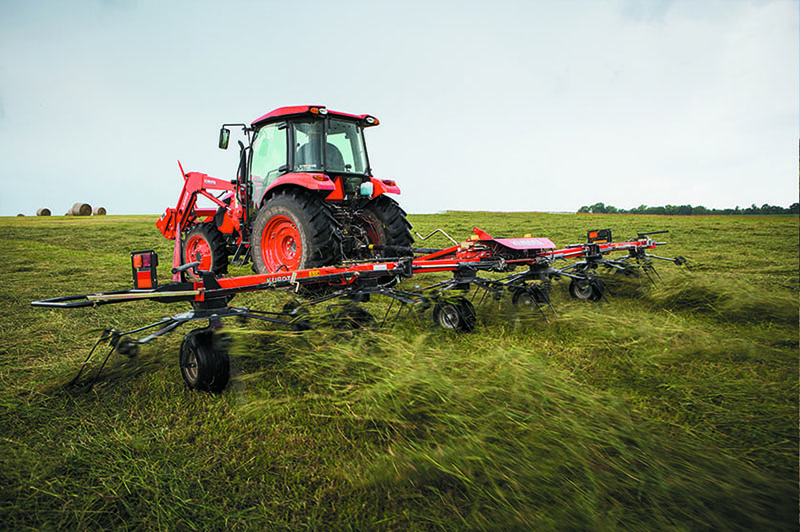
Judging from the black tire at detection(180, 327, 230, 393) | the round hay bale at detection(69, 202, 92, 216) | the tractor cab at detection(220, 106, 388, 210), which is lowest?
the black tire at detection(180, 327, 230, 393)

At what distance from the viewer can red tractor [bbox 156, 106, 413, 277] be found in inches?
174

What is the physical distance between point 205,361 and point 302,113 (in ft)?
11.2

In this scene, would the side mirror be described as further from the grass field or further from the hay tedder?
the grass field

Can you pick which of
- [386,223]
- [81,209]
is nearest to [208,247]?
[386,223]

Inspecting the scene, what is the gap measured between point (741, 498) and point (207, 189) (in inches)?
256

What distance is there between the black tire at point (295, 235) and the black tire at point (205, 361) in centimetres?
143

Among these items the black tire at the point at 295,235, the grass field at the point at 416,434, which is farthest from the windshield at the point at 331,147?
the grass field at the point at 416,434

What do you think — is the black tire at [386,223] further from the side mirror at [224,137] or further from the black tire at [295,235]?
the side mirror at [224,137]

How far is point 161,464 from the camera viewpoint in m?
1.86

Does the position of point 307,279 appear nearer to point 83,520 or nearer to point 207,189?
point 83,520

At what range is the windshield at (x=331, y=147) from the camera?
5203mm

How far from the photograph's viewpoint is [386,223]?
214 inches

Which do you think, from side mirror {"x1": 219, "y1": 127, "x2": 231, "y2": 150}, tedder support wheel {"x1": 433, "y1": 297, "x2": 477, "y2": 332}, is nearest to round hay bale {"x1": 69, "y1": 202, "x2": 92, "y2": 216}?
side mirror {"x1": 219, "y1": 127, "x2": 231, "y2": 150}

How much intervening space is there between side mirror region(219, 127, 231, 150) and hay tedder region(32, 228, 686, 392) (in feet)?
7.49
